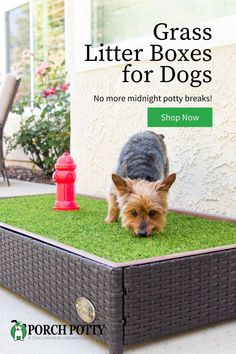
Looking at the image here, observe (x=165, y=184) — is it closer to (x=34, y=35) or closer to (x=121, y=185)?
(x=121, y=185)

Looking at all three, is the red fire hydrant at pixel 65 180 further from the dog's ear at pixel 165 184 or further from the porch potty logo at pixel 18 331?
the porch potty logo at pixel 18 331

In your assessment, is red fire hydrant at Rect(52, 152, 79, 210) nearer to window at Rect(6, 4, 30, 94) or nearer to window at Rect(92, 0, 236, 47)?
window at Rect(92, 0, 236, 47)

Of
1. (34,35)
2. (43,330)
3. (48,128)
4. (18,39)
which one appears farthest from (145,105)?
(18,39)

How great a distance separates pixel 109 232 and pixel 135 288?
84 cm

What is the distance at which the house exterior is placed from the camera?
3.27 m

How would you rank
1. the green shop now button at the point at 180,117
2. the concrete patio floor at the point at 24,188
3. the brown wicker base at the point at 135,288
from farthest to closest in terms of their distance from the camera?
the concrete patio floor at the point at 24,188, the green shop now button at the point at 180,117, the brown wicker base at the point at 135,288

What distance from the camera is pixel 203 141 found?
3424mm

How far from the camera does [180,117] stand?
3602 millimetres

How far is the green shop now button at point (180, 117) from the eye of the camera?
11.1 feet

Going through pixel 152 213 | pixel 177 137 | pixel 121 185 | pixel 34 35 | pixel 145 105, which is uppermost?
pixel 34 35

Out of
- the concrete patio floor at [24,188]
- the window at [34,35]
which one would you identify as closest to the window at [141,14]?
the concrete patio floor at [24,188]

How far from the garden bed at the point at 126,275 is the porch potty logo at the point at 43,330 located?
0.15ft

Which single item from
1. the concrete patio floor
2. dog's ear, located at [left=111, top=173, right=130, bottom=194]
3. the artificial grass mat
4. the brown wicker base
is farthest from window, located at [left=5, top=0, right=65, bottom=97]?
the brown wicker base

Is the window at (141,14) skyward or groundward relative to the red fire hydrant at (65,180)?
skyward
